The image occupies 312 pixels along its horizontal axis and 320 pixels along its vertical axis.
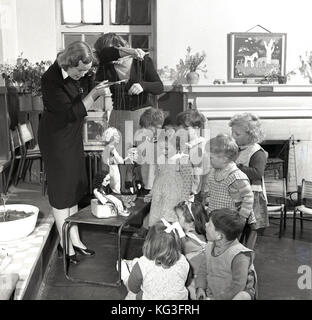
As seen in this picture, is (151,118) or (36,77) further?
(36,77)

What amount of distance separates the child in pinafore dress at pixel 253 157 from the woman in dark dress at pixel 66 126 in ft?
3.10

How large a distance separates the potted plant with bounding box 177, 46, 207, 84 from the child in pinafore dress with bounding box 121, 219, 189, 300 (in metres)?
3.01

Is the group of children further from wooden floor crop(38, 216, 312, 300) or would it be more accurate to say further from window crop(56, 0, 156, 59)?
window crop(56, 0, 156, 59)

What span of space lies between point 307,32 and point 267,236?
2384 mm

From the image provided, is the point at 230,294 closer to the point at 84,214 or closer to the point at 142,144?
the point at 84,214

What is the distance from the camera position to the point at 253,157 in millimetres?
3148

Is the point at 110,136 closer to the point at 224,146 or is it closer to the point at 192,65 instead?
the point at 224,146

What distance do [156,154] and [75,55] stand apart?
1.07m

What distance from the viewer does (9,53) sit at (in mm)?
4723

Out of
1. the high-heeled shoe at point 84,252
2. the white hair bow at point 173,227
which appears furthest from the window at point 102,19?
the white hair bow at point 173,227

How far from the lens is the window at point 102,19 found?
5250mm

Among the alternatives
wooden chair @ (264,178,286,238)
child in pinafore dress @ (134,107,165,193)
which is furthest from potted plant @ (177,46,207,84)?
child in pinafore dress @ (134,107,165,193)

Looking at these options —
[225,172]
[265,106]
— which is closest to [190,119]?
[225,172]

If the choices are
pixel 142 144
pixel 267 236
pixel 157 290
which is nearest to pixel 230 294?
pixel 157 290
